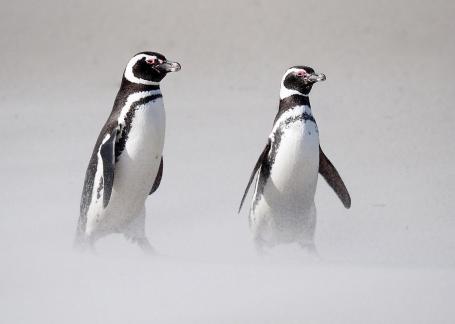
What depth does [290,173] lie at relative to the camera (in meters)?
4.39

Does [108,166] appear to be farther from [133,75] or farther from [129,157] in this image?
[133,75]

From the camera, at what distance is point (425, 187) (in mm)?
5582

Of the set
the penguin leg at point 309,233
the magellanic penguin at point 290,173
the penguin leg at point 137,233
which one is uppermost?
the magellanic penguin at point 290,173

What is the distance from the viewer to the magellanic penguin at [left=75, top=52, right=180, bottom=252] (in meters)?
4.21

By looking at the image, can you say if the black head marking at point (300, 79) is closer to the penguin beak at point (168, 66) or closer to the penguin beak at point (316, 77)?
the penguin beak at point (316, 77)

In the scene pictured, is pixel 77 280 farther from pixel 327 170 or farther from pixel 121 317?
pixel 327 170

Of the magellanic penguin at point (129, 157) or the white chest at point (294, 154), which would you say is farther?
the white chest at point (294, 154)

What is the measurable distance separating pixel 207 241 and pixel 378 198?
3.67ft

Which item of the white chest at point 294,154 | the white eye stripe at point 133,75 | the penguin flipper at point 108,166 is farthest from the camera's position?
the white chest at point 294,154

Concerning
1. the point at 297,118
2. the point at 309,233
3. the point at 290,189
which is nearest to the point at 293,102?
the point at 297,118

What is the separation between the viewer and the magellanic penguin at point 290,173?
4.39 meters

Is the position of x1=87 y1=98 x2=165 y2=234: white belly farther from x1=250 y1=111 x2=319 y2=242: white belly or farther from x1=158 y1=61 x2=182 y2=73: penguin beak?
x1=250 y1=111 x2=319 y2=242: white belly

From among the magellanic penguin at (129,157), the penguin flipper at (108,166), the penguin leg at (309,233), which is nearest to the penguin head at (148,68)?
the magellanic penguin at (129,157)

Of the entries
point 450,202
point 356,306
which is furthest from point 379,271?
point 450,202
